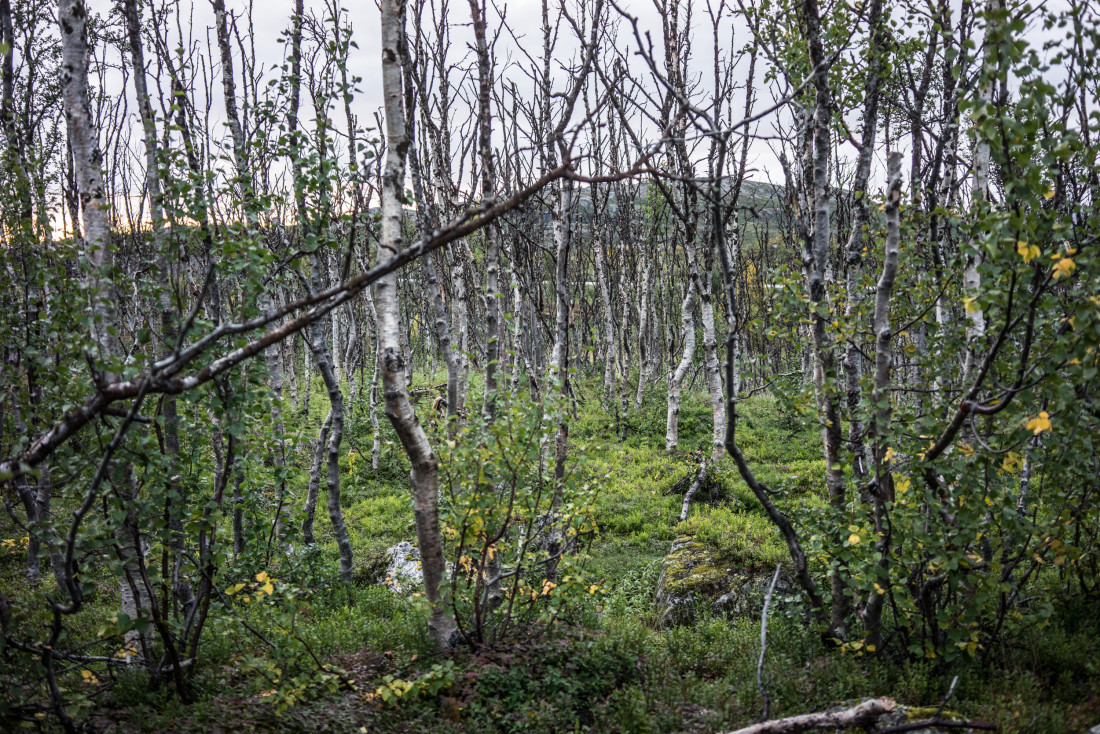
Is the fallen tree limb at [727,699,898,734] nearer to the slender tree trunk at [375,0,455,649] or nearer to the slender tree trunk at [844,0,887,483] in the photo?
the slender tree trunk at [844,0,887,483]

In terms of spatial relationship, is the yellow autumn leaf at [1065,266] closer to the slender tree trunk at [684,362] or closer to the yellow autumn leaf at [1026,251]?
the yellow autumn leaf at [1026,251]

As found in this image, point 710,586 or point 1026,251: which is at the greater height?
point 1026,251

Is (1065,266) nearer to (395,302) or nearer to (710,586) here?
(395,302)

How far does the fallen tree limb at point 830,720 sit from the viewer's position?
3.37m

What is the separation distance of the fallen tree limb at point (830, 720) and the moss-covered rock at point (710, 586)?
8.48 feet

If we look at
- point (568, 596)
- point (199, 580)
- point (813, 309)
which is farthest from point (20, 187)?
point (813, 309)

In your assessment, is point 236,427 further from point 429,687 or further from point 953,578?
point 953,578

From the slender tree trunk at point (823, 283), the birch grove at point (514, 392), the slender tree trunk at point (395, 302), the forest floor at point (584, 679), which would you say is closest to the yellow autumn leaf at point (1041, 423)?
the birch grove at point (514, 392)

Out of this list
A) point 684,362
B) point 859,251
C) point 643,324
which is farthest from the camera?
point 643,324

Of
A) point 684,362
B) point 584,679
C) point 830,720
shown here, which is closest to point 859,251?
point 830,720

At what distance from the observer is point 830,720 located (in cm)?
340

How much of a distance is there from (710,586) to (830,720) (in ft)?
10.7

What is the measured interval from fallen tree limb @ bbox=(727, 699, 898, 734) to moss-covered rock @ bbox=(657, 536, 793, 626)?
8.48 feet

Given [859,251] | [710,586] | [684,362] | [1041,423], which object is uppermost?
[859,251]
